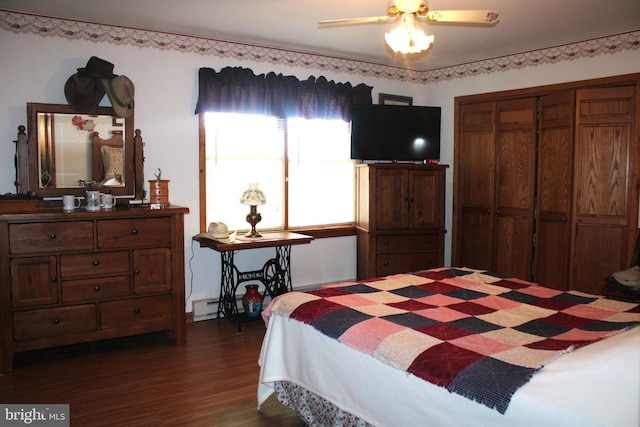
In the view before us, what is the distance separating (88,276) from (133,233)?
1.33ft

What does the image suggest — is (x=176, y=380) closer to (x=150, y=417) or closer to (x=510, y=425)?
(x=150, y=417)

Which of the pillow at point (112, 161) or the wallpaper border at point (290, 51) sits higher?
the wallpaper border at point (290, 51)

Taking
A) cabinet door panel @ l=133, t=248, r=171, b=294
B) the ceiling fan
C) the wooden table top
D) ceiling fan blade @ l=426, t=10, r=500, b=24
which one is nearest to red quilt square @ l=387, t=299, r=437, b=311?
the ceiling fan

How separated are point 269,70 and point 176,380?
2.82 metres

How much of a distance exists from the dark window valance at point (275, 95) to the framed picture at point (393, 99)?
7.8 inches

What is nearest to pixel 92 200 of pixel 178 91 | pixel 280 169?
pixel 178 91

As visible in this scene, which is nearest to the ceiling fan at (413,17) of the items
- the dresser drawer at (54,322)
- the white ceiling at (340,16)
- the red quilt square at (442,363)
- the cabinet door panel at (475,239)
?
the white ceiling at (340,16)

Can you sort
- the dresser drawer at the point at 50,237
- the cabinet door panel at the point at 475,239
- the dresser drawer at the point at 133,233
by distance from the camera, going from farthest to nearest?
the cabinet door panel at the point at 475,239 < the dresser drawer at the point at 133,233 < the dresser drawer at the point at 50,237

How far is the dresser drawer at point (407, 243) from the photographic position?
5047 millimetres

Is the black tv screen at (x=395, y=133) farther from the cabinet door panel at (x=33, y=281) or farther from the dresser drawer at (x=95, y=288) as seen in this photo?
the cabinet door panel at (x=33, y=281)

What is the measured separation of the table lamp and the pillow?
3.24 ft

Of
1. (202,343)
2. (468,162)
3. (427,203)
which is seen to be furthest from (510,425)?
(468,162)

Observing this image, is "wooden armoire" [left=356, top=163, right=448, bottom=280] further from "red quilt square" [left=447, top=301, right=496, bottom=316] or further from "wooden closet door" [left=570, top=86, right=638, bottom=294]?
"red quilt square" [left=447, top=301, right=496, bottom=316]

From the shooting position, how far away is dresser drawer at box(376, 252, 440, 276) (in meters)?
5.05
